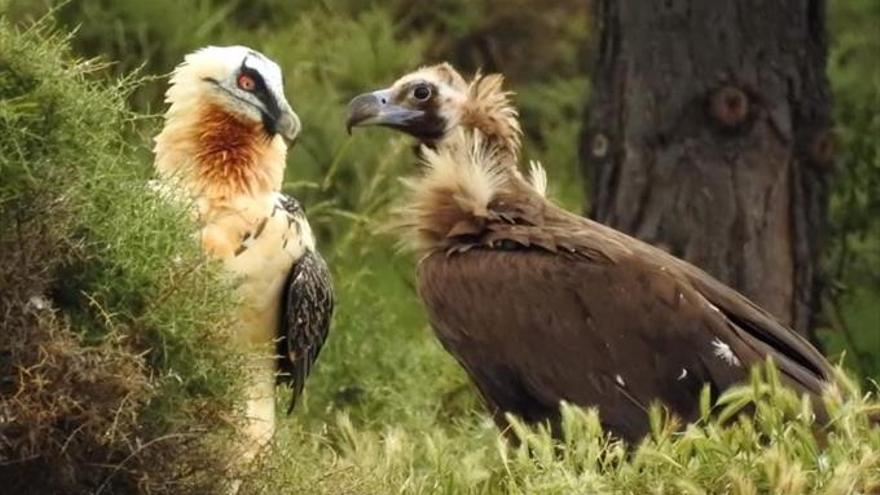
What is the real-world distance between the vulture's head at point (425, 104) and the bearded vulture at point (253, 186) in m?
1.15

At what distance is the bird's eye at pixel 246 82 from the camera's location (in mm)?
7988

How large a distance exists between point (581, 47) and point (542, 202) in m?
8.74

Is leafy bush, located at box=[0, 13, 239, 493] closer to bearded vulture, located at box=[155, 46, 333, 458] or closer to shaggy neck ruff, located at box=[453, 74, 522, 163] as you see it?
bearded vulture, located at box=[155, 46, 333, 458]

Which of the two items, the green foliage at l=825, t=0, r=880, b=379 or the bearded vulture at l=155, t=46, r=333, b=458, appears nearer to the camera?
the bearded vulture at l=155, t=46, r=333, b=458

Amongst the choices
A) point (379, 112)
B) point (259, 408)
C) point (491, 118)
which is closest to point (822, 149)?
point (491, 118)

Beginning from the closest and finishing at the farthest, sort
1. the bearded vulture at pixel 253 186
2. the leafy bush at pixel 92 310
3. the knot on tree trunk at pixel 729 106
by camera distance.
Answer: the leafy bush at pixel 92 310 < the bearded vulture at pixel 253 186 < the knot on tree trunk at pixel 729 106

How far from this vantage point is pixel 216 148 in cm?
798

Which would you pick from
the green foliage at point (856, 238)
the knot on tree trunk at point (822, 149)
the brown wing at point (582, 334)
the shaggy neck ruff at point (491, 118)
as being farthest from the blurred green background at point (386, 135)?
the knot on tree trunk at point (822, 149)

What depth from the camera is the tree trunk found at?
400 inches

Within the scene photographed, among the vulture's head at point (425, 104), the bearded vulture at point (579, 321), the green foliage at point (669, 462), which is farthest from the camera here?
the vulture's head at point (425, 104)

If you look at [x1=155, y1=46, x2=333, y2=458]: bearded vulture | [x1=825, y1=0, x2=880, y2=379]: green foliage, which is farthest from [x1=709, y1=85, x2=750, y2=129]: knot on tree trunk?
[x1=155, y1=46, x2=333, y2=458]: bearded vulture

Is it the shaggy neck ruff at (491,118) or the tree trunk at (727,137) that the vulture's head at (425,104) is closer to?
the shaggy neck ruff at (491,118)

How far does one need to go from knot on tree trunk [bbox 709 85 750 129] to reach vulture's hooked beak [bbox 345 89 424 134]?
51.6 inches

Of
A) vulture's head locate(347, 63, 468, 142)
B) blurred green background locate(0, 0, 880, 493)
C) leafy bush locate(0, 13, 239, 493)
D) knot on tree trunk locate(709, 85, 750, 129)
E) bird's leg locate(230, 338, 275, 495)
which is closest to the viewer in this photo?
leafy bush locate(0, 13, 239, 493)
